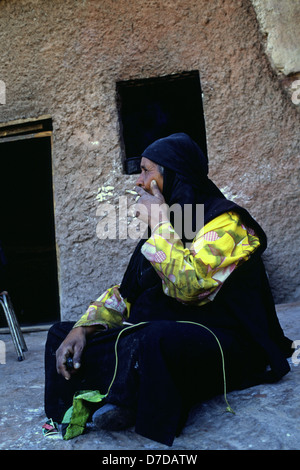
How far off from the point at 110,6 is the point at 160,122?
111 centimetres

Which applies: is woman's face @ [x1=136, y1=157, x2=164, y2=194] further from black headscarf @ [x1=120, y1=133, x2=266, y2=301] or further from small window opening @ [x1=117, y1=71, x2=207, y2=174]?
small window opening @ [x1=117, y1=71, x2=207, y2=174]

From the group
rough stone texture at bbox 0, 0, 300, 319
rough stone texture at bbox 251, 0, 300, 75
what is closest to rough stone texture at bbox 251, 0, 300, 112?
rough stone texture at bbox 251, 0, 300, 75

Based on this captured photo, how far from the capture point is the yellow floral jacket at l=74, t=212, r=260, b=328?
5.55ft

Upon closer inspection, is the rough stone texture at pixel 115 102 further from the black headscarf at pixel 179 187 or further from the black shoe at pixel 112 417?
the black shoe at pixel 112 417

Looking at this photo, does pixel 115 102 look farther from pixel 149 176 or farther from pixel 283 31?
pixel 149 176

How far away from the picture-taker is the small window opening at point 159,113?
14.8 feet

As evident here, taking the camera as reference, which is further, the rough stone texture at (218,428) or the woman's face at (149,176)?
the woman's face at (149,176)

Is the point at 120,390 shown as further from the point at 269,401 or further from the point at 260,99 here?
the point at 260,99

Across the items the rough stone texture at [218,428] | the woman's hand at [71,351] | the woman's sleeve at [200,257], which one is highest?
the woman's sleeve at [200,257]

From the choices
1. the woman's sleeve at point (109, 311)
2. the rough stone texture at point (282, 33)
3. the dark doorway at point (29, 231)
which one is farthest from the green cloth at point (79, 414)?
the dark doorway at point (29, 231)

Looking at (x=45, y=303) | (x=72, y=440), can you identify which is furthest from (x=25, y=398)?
(x=45, y=303)

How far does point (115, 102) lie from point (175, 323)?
2.88 metres

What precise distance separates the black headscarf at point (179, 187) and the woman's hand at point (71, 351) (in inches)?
11.9

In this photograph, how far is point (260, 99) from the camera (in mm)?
3859
